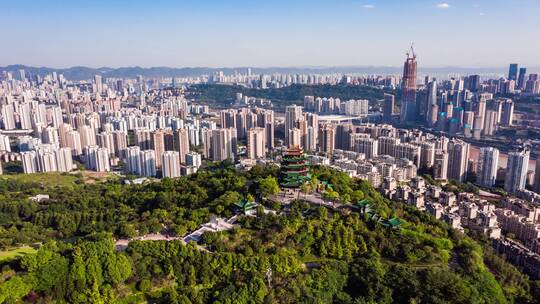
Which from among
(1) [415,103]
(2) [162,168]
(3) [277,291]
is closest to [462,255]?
(3) [277,291]

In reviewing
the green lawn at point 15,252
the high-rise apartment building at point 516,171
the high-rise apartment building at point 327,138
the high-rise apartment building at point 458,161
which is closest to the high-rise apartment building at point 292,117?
the high-rise apartment building at point 327,138

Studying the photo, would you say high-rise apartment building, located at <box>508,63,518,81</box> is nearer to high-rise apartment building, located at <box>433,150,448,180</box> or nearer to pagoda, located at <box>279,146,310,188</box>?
high-rise apartment building, located at <box>433,150,448,180</box>

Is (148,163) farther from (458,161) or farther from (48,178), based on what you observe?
(458,161)

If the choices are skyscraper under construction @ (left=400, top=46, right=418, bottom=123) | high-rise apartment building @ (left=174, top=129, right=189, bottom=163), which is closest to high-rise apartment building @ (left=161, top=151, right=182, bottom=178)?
high-rise apartment building @ (left=174, top=129, right=189, bottom=163)

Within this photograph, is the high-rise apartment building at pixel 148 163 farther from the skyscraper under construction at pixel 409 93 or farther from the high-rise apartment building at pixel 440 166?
the skyscraper under construction at pixel 409 93

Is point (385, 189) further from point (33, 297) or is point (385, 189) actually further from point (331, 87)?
point (331, 87)

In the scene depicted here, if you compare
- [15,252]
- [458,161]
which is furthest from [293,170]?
[458,161]
